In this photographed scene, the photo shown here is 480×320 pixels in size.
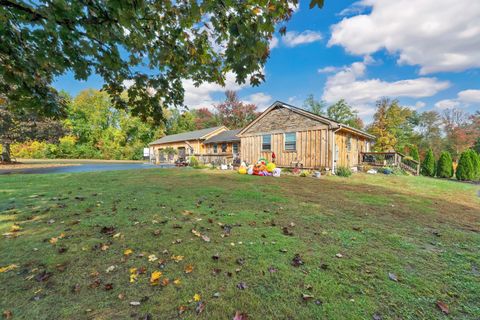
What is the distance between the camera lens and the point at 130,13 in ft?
8.40

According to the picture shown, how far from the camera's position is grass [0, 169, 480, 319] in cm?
182

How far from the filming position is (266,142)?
15594 millimetres

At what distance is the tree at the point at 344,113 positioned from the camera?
3331 centimetres

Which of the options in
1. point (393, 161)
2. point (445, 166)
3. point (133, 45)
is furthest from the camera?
point (445, 166)

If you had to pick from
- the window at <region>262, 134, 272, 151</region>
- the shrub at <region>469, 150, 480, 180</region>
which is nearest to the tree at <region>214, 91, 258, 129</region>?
the window at <region>262, 134, 272, 151</region>

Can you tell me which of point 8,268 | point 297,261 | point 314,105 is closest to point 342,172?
point 297,261

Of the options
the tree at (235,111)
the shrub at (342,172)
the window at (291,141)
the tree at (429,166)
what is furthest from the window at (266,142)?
the tree at (235,111)

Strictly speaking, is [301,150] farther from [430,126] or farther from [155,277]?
[430,126]

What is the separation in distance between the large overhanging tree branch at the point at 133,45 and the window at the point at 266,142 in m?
11.8

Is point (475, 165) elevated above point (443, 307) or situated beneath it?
elevated above

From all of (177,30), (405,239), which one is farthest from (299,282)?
(177,30)

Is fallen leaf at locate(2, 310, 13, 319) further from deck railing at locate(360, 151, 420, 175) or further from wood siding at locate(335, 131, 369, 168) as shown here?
deck railing at locate(360, 151, 420, 175)

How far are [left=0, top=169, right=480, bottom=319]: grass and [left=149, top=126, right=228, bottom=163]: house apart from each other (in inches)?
720

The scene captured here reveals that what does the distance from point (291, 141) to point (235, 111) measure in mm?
28807
